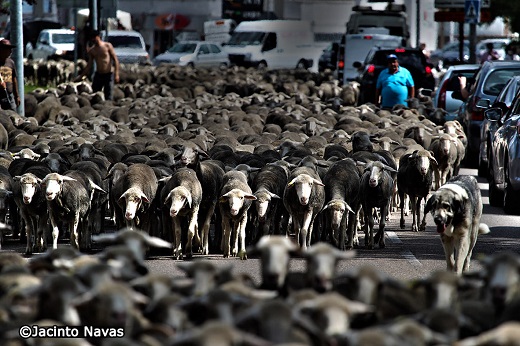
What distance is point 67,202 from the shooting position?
1374cm

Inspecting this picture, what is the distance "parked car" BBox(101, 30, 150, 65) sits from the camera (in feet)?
169

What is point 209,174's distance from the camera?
571 inches

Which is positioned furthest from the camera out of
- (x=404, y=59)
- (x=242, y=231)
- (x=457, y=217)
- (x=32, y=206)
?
(x=404, y=59)

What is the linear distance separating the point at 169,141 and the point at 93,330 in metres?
11.5

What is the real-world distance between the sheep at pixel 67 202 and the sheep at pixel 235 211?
1.51 m

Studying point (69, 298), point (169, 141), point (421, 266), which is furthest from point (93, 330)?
point (169, 141)

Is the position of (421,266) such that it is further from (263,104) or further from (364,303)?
(263,104)

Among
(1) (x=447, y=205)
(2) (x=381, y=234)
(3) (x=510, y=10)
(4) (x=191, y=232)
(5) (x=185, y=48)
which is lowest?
(5) (x=185, y=48)

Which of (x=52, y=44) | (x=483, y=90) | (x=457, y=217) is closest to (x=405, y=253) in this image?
(x=457, y=217)

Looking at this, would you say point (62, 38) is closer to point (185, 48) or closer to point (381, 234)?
point (185, 48)

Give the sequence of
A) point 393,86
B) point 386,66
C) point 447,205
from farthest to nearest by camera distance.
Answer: point 386,66 < point 393,86 < point 447,205

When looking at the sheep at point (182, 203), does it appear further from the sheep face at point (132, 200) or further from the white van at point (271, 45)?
the white van at point (271, 45)

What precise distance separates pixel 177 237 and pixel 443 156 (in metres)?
5.48

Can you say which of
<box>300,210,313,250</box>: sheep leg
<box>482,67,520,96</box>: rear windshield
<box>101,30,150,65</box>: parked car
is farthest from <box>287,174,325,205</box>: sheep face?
<box>101,30,150,65</box>: parked car
